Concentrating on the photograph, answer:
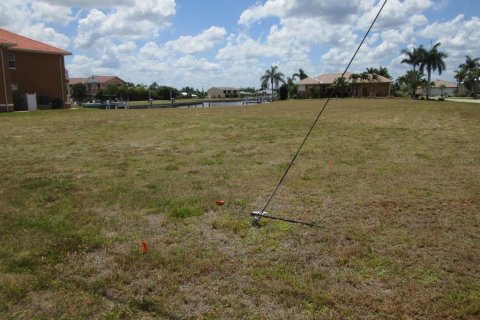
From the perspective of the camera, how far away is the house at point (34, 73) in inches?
1483

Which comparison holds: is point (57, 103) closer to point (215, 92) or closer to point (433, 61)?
point (433, 61)

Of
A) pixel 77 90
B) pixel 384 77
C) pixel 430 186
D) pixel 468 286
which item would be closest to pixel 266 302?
pixel 468 286

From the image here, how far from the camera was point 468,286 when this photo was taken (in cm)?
365

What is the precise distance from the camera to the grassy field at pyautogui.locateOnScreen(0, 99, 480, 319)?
3.40 metres

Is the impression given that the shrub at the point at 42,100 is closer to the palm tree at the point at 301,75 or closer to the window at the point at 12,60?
the window at the point at 12,60

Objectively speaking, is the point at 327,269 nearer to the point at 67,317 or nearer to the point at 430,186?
the point at 67,317

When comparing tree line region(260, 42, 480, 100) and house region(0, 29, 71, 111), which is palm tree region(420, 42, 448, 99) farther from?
house region(0, 29, 71, 111)

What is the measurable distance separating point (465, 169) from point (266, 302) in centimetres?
703

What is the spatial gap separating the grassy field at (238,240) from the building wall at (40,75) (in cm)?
3363

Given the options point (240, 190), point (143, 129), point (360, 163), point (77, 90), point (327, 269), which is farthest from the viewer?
point (77, 90)

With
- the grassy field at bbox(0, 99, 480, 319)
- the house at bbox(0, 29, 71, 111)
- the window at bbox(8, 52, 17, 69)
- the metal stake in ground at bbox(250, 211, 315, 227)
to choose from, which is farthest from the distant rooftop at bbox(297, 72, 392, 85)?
the metal stake in ground at bbox(250, 211, 315, 227)

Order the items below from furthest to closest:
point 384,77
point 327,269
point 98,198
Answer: point 384,77, point 98,198, point 327,269

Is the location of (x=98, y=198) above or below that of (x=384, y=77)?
below

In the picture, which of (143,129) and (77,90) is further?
(77,90)
